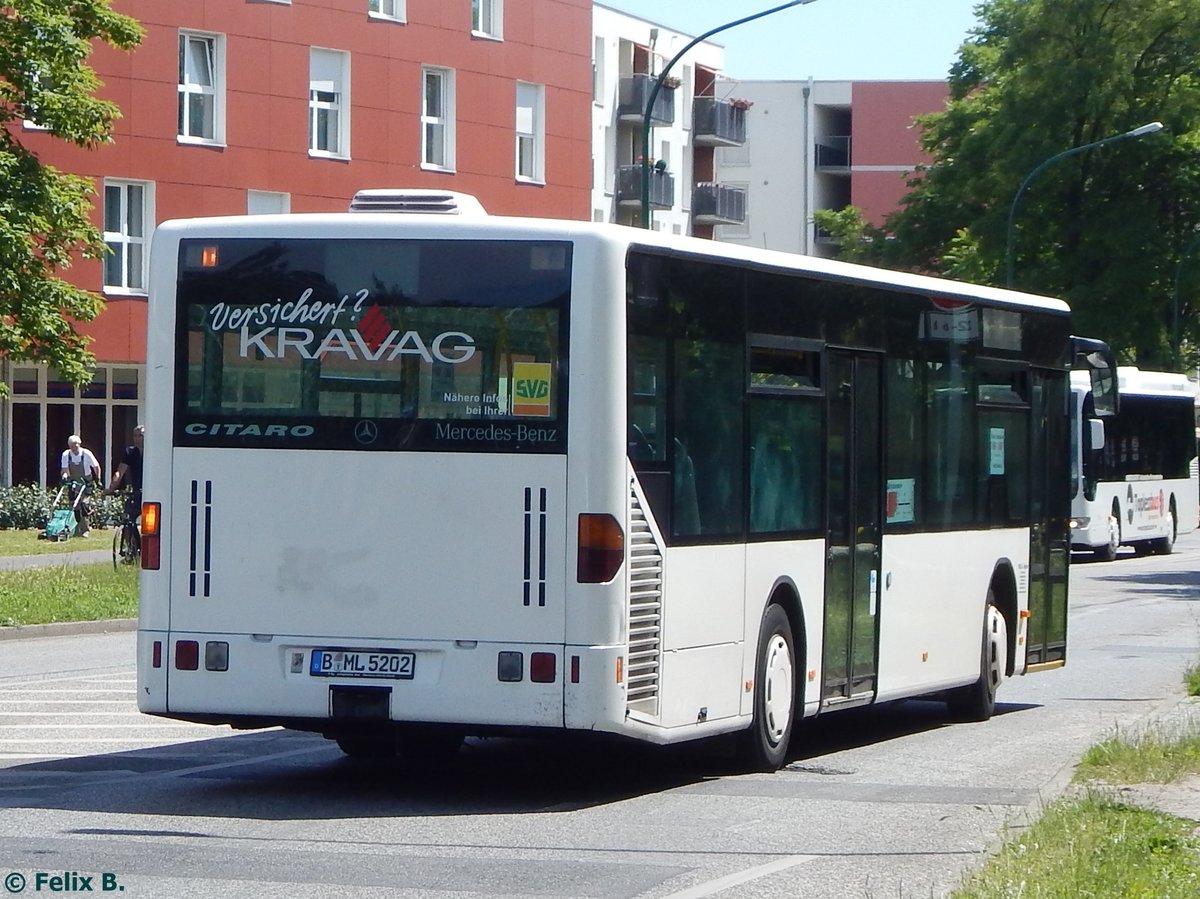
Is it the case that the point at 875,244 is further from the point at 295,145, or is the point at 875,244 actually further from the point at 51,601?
the point at 51,601

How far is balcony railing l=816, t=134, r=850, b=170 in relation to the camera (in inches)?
3583

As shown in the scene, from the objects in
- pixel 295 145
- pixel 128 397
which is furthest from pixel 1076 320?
pixel 128 397

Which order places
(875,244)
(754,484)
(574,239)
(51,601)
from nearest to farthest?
(574,239) → (754,484) → (51,601) → (875,244)

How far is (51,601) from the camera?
931 inches

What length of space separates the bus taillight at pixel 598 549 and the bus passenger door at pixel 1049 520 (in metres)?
6.44

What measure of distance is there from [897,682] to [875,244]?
49.3 meters

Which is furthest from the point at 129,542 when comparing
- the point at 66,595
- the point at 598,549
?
the point at 598,549

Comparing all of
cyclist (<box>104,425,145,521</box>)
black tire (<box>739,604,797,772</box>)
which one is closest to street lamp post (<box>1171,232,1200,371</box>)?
cyclist (<box>104,425,145,521</box>)

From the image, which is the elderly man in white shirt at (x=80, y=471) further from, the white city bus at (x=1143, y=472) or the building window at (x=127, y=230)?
the white city bus at (x=1143, y=472)

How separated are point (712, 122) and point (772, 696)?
216 ft

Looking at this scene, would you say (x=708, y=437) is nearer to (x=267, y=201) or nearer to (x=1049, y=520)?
(x=1049, y=520)

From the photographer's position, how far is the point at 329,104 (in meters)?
51.1

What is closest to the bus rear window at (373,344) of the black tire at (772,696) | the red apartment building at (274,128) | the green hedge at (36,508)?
the black tire at (772,696)

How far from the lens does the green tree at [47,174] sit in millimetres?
35062
